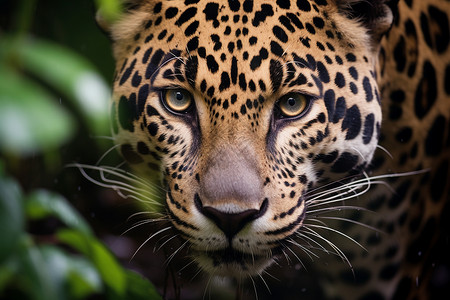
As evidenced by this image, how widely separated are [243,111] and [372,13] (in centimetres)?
77

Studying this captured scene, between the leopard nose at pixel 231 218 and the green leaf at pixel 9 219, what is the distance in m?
1.08

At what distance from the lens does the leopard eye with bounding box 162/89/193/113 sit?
268cm

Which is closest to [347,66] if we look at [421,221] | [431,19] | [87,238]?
[431,19]

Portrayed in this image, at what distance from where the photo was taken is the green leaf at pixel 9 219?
49.1 inches

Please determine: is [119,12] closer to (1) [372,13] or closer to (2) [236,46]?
(2) [236,46]

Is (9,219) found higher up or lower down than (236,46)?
lower down

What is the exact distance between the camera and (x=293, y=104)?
2.68 metres

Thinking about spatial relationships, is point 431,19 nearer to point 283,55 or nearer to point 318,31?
point 318,31

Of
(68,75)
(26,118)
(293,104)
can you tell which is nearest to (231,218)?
(293,104)

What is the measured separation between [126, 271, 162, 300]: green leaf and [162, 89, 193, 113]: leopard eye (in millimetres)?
904

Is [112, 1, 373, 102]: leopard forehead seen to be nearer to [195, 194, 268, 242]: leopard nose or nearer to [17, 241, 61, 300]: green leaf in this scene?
[195, 194, 268, 242]: leopard nose

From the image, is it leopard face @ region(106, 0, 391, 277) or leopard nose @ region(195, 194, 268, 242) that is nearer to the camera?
leopard nose @ region(195, 194, 268, 242)

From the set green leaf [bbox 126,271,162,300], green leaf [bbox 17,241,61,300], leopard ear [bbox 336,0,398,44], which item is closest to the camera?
green leaf [bbox 17,241,61,300]

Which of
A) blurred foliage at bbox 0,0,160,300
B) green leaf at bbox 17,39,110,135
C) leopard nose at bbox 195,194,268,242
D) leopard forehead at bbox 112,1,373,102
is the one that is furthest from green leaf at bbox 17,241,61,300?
leopard forehead at bbox 112,1,373,102
